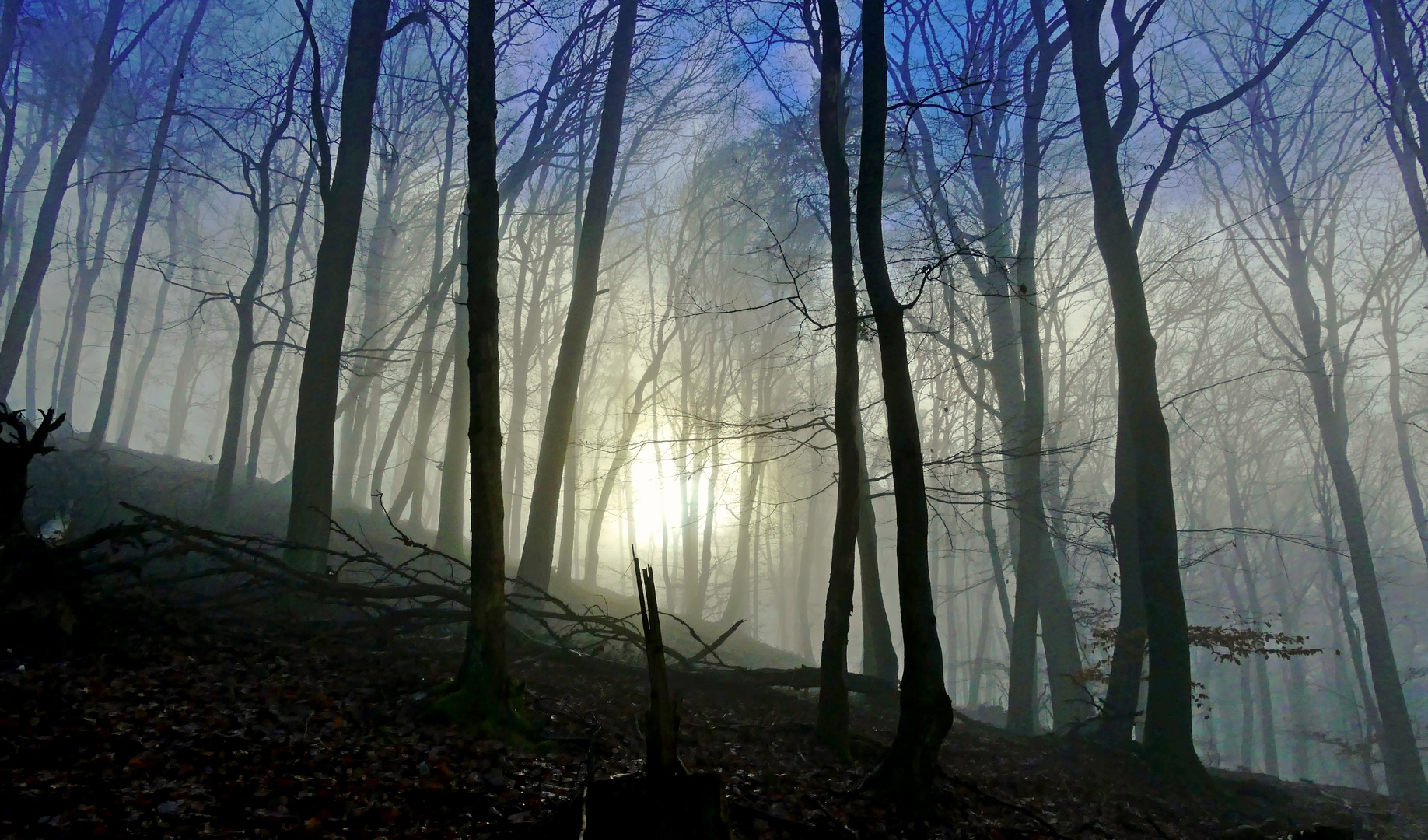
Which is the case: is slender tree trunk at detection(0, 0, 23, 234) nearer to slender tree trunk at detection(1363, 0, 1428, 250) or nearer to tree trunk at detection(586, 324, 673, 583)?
tree trunk at detection(586, 324, 673, 583)

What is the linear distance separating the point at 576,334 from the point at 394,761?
24.1 ft

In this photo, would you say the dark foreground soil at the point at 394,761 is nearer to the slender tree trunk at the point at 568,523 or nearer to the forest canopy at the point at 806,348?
the forest canopy at the point at 806,348

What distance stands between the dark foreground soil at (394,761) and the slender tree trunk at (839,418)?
0.46 metres

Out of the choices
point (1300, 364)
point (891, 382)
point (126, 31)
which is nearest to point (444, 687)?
point (891, 382)

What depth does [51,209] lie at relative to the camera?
15.4 meters

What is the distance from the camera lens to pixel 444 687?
17.6 ft

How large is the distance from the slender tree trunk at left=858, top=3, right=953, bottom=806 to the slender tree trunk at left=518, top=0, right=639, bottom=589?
5.52 metres

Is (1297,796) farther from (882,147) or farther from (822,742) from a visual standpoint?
(882,147)

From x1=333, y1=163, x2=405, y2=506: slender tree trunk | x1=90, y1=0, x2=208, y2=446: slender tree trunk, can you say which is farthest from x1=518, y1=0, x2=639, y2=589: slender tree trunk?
x1=90, y1=0, x2=208, y2=446: slender tree trunk

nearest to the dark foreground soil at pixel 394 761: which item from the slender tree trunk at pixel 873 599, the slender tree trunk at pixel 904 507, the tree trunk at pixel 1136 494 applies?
the slender tree trunk at pixel 904 507

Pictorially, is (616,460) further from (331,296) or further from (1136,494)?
(1136,494)

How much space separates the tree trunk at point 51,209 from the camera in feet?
47.2

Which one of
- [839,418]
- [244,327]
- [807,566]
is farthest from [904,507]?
[807,566]

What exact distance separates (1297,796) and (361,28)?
15.4 m
